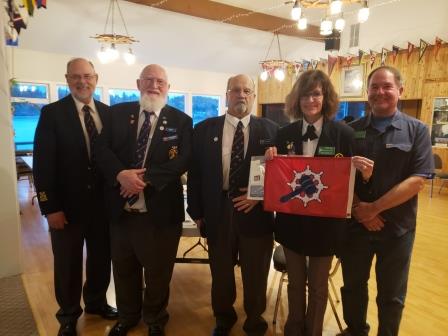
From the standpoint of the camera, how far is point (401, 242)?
1.82 metres

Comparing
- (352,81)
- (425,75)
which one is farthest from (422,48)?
(352,81)

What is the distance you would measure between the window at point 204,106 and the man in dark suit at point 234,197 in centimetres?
910

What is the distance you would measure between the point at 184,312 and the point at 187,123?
1.49 meters

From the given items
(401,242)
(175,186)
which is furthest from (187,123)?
(401,242)

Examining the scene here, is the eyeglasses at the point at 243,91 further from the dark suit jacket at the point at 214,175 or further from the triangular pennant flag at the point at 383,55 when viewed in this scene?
the triangular pennant flag at the point at 383,55

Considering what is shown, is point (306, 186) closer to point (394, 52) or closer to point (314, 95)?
point (314, 95)

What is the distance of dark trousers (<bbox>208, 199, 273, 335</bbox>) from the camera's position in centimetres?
205

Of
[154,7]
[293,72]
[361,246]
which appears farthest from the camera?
[293,72]

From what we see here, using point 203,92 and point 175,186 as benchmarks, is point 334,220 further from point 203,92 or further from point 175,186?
point 203,92

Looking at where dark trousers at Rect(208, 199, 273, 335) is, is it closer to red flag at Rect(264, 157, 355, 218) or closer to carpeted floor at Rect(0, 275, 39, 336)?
red flag at Rect(264, 157, 355, 218)

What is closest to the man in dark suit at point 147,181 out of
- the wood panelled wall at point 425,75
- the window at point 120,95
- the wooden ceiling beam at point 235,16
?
the wooden ceiling beam at point 235,16

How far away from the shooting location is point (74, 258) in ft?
7.22

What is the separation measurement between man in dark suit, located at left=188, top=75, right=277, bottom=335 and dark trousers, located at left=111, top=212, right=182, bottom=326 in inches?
11.2

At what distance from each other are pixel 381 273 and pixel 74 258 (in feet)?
6.39
